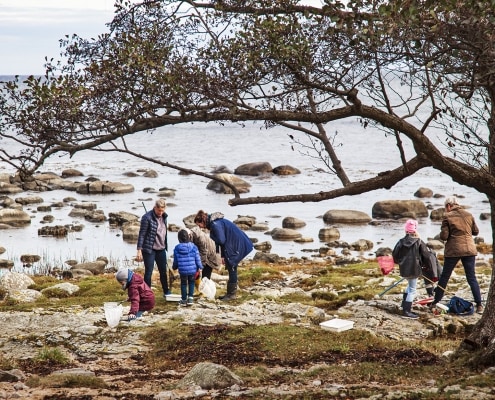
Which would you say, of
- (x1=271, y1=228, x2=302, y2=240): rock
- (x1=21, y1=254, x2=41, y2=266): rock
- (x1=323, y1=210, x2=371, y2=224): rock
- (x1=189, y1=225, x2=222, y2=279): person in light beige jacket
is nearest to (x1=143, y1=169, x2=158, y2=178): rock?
(x1=323, y1=210, x2=371, y2=224): rock

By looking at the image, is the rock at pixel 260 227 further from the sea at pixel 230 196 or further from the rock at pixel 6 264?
the rock at pixel 6 264

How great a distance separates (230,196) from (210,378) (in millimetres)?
37216

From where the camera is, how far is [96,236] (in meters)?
34.8

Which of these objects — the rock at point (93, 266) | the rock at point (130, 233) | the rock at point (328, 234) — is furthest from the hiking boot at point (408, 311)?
the rock at point (130, 233)

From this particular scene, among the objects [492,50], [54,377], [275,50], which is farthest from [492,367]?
[54,377]

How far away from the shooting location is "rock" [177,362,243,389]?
1014 centimetres

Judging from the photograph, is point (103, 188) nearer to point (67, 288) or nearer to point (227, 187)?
point (227, 187)

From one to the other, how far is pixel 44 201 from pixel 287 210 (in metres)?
14.2

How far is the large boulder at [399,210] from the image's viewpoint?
4016cm

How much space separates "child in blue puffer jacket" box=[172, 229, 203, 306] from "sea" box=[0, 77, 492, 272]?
2.79 metres

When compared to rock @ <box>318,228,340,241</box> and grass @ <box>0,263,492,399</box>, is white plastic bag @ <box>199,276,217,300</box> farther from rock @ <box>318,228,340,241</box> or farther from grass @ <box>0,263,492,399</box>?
rock @ <box>318,228,340,241</box>

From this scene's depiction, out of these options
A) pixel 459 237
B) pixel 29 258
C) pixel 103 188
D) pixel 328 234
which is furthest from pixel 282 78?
pixel 103 188

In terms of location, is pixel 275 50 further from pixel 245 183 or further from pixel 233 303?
pixel 245 183

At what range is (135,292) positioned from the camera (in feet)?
47.0
